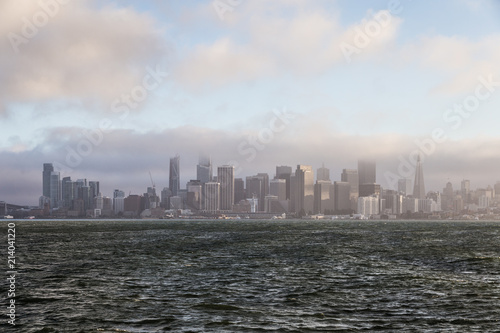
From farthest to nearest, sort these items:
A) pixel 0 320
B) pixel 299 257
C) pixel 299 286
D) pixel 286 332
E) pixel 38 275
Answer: pixel 299 257 → pixel 38 275 → pixel 299 286 → pixel 0 320 → pixel 286 332

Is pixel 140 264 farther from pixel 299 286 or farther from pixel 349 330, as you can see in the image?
pixel 349 330

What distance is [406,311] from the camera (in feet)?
110

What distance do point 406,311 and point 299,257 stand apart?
4117 cm

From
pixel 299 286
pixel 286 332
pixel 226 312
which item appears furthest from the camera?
pixel 299 286

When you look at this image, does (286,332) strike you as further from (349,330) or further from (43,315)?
(43,315)

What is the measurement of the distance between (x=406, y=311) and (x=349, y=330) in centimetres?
686

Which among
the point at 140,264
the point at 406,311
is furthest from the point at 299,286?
the point at 140,264

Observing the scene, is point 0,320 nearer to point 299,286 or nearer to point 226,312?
point 226,312

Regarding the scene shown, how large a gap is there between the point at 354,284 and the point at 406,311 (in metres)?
12.4

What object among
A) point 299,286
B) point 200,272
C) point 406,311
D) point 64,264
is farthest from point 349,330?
point 64,264

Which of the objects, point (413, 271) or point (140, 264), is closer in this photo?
point (413, 271)

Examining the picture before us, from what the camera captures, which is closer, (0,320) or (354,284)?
(0,320)

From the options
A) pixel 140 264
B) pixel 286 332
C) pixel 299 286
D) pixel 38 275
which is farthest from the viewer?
pixel 140 264

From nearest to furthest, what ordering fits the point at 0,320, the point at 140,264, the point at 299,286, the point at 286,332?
the point at 286,332, the point at 0,320, the point at 299,286, the point at 140,264
